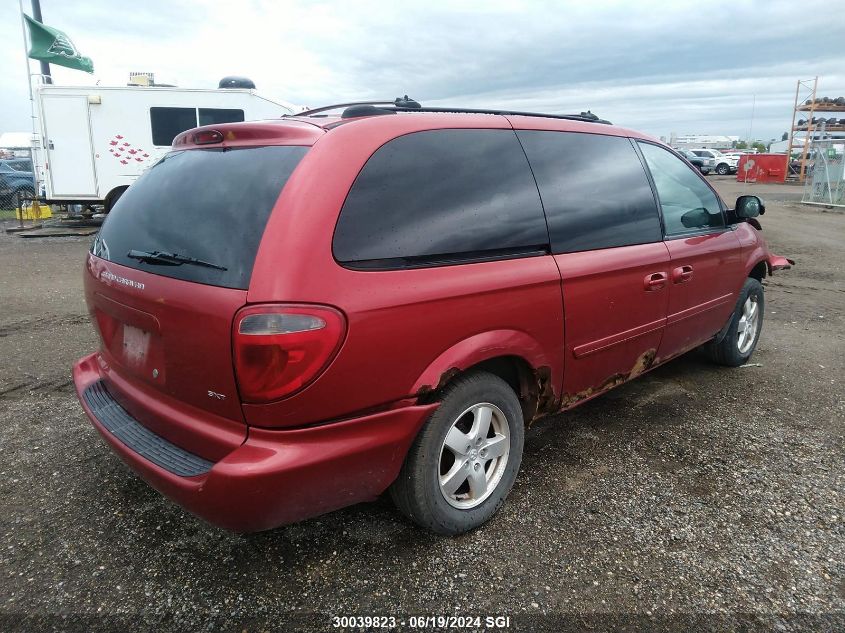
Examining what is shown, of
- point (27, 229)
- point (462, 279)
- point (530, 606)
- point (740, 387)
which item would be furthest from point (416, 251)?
point (27, 229)

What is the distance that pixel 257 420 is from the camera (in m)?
1.98

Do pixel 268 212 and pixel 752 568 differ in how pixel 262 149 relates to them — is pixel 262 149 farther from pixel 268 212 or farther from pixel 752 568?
pixel 752 568

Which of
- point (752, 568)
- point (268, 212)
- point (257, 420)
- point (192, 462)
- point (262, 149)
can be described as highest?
point (262, 149)

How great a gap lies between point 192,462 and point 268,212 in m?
0.96

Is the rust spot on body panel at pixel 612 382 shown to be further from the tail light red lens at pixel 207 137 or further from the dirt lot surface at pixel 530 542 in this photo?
the tail light red lens at pixel 207 137

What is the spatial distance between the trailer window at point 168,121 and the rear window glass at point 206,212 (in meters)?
11.1

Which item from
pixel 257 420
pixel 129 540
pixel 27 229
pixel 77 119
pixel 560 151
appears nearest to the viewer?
pixel 257 420

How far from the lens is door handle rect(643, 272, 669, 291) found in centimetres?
324

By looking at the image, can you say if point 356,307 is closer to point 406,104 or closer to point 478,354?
point 478,354

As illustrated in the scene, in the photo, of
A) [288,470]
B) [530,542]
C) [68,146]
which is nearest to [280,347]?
[288,470]

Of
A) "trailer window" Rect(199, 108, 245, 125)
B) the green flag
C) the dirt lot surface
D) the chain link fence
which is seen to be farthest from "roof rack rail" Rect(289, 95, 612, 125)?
the chain link fence

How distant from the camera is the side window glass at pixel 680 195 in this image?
3592 millimetres

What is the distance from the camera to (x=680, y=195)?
149 inches

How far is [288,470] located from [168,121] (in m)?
12.6
